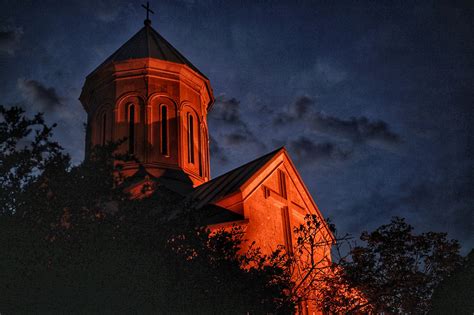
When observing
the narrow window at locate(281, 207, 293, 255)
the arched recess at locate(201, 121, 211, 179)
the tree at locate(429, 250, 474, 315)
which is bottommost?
the tree at locate(429, 250, 474, 315)

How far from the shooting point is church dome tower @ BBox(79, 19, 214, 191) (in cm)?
1698

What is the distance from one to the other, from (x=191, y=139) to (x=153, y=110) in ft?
5.49

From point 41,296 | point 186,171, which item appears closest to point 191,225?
point 41,296

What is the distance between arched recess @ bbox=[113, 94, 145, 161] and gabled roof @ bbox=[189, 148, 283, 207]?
3496 millimetres

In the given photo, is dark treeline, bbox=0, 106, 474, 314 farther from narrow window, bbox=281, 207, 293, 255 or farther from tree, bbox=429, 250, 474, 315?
tree, bbox=429, 250, 474, 315

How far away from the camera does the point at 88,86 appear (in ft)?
61.9

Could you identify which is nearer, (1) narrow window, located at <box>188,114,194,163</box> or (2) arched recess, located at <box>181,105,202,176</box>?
(2) arched recess, located at <box>181,105,202,176</box>

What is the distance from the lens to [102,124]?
18094 mm

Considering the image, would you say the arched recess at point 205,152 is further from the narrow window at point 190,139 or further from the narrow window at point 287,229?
the narrow window at point 287,229

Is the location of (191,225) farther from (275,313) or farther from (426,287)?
(426,287)

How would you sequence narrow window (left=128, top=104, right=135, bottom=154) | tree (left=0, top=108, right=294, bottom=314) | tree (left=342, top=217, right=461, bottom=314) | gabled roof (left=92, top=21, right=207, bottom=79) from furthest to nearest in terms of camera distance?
gabled roof (left=92, top=21, right=207, bottom=79) → narrow window (left=128, top=104, right=135, bottom=154) → tree (left=342, top=217, right=461, bottom=314) → tree (left=0, top=108, right=294, bottom=314)

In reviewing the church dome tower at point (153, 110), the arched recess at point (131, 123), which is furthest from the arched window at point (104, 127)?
the arched recess at point (131, 123)

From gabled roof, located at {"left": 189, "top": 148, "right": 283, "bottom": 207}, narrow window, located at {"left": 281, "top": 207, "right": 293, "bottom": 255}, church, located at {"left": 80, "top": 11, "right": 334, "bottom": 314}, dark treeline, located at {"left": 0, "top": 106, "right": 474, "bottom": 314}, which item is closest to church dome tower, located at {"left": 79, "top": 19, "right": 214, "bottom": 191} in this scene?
church, located at {"left": 80, "top": 11, "right": 334, "bottom": 314}

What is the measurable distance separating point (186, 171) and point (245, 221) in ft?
19.9
